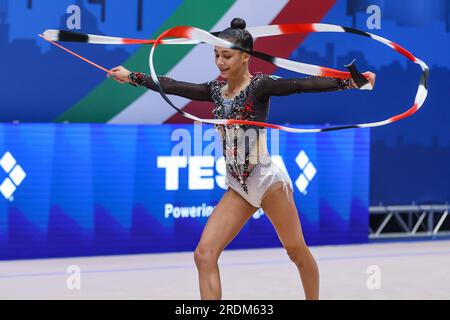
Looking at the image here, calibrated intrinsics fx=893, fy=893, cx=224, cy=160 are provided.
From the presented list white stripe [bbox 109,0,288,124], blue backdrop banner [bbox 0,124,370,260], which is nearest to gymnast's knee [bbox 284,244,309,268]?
blue backdrop banner [bbox 0,124,370,260]

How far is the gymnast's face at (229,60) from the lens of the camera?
5.36 meters

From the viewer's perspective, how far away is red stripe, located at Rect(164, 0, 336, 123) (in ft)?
31.4

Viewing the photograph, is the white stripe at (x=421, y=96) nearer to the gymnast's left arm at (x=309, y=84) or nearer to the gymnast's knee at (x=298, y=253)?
the gymnast's left arm at (x=309, y=84)

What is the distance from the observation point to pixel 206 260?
518 cm

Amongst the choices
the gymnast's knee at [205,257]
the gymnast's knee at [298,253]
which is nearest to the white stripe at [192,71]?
the gymnast's knee at [298,253]

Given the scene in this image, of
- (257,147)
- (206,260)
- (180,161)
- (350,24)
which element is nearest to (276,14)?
(350,24)

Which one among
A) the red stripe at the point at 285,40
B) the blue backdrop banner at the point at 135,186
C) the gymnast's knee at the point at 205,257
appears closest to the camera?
the gymnast's knee at the point at 205,257

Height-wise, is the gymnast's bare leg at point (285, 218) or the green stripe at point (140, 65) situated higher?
the green stripe at point (140, 65)

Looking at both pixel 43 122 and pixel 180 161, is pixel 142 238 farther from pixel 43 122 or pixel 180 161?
pixel 43 122

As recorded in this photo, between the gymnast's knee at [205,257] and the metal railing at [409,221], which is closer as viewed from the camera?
the gymnast's knee at [205,257]

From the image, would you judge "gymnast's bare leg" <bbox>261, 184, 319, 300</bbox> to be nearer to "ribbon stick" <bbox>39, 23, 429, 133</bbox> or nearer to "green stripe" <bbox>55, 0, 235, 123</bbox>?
"ribbon stick" <bbox>39, 23, 429, 133</bbox>

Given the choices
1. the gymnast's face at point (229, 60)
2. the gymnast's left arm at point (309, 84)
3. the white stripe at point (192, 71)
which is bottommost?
the gymnast's left arm at point (309, 84)

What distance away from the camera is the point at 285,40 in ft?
32.2

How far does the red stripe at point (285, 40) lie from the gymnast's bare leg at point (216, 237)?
4.08 meters
